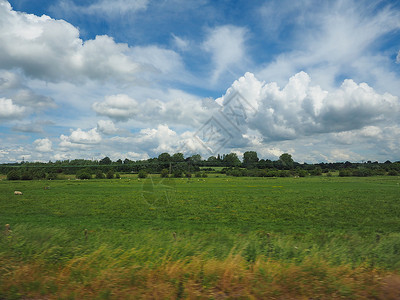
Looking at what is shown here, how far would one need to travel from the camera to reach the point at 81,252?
20.6 ft

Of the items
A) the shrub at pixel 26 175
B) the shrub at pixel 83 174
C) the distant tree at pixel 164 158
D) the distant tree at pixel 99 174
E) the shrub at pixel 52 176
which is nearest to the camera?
the distant tree at pixel 164 158

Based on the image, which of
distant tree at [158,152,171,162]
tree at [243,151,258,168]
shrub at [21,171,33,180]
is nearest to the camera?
distant tree at [158,152,171,162]

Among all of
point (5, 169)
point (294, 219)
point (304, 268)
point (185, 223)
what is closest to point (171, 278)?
point (304, 268)

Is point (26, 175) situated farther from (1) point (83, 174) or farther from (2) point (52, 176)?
(1) point (83, 174)

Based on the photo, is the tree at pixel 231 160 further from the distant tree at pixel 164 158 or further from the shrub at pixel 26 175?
the shrub at pixel 26 175

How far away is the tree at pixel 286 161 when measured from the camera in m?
167

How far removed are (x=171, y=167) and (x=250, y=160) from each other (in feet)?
325

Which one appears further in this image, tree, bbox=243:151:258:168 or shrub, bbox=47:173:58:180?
tree, bbox=243:151:258:168

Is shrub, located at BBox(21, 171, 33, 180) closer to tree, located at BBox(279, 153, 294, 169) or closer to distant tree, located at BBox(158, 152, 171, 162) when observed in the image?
distant tree, located at BBox(158, 152, 171, 162)

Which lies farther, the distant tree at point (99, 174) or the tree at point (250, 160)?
the tree at point (250, 160)

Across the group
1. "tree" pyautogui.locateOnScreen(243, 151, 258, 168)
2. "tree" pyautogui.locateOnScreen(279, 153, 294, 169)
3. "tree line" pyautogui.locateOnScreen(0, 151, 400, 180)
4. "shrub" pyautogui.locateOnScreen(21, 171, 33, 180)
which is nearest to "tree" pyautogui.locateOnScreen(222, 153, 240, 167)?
"tree line" pyautogui.locateOnScreen(0, 151, 400, 180)

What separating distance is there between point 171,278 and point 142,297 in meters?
0.78

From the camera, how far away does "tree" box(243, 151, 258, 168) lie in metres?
152

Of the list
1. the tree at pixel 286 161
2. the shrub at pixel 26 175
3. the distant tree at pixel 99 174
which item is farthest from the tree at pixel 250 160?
the shrub at pixel 26 175
